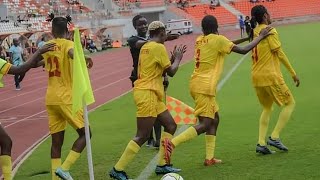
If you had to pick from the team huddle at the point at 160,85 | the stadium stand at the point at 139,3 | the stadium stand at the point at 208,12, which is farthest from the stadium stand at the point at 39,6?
the team huddle at the point at 160,85

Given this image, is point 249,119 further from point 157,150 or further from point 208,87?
point 208,87

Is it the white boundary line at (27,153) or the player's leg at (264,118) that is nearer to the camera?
the player's leg at (264,118)

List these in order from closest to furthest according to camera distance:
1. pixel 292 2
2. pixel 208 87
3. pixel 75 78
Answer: pixel 75 78 < pixel 208 87 < pixel 292 2

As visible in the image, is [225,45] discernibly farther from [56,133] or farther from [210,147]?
[56,133]

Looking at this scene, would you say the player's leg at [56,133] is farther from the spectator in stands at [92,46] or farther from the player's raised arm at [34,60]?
the spectator in stands at [92,46]

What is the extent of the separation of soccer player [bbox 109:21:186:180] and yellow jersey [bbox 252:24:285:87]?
4.31ft

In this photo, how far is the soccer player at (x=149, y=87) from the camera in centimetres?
729

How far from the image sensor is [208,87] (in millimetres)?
7688

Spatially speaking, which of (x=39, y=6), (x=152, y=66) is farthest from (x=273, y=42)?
(x=39, y=6)

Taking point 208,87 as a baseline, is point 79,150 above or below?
below

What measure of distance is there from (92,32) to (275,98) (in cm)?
4104

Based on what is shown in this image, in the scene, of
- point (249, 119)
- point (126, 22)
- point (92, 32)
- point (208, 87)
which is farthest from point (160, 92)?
point (126, 22)

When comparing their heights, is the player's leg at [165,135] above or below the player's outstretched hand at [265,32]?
below

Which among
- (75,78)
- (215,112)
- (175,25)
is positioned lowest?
(175,25)
